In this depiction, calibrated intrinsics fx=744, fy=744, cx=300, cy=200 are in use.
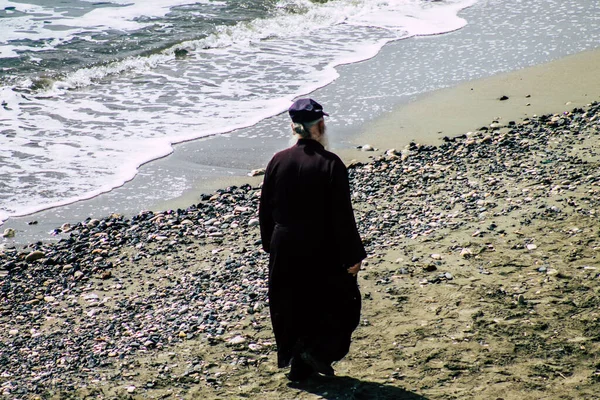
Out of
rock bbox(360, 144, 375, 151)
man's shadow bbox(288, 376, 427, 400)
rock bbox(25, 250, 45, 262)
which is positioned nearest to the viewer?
man's shadow bbox(288, 376, 427, 400)

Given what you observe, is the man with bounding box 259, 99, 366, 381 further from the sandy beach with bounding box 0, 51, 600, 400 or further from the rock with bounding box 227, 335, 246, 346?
the rock with bounding box 227, 335, 246, 346

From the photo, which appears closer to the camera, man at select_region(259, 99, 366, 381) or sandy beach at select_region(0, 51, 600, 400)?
man at select_region(259, 99, 366, 381)

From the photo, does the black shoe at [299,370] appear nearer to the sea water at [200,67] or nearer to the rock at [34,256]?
the rock at [34,256]

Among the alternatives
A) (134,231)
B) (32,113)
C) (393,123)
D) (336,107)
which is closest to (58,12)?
(32,113)

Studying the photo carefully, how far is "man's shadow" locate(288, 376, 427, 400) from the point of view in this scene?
4.57m

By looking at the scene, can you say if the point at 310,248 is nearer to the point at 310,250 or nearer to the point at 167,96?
the point at 310,250

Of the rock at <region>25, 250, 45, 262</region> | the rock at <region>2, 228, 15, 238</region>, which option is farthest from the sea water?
the rock at <region>25, 250, 45, 262</region>

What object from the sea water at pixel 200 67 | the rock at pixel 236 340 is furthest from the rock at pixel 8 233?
the rock at pixel 236 340

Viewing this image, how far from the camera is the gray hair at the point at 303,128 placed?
4523 mm

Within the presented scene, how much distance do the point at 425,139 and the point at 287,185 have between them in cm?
610

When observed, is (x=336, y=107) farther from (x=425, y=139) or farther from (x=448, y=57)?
(x=448, y=57)

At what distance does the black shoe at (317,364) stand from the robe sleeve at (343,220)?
67 centimetres

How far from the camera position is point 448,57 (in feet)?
50.3

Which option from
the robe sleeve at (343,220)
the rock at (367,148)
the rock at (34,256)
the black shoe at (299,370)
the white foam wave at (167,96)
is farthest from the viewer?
the white foam wave at (167,96)
